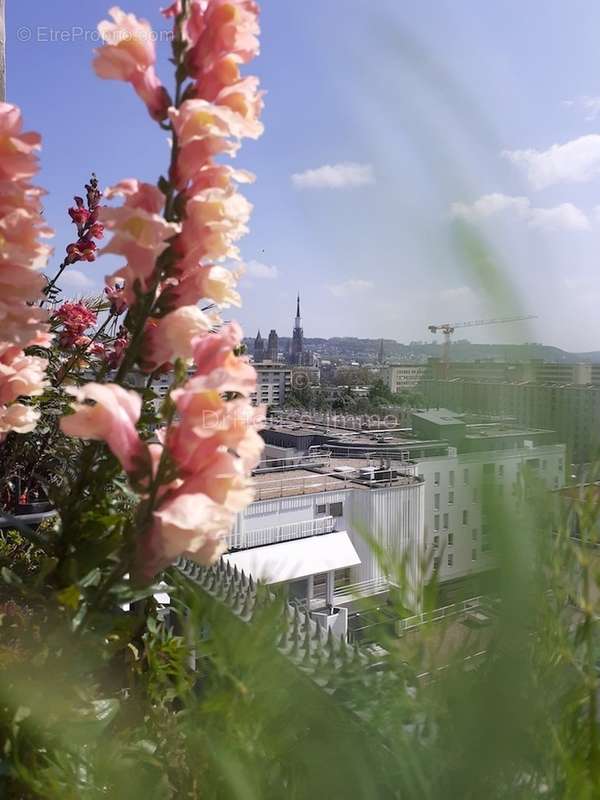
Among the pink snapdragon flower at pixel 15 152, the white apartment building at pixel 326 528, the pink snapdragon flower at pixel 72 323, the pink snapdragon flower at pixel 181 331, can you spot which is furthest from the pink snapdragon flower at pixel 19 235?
the pink snapdragon flower at pixel 72 323

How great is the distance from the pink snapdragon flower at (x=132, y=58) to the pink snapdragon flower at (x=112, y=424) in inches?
7.9

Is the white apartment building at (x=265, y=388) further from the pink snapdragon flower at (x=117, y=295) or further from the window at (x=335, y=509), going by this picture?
the window at (x=335, y=509)

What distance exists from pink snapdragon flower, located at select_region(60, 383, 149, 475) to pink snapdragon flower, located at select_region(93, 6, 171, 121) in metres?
0.20

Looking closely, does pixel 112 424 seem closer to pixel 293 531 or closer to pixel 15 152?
pixel 15 152

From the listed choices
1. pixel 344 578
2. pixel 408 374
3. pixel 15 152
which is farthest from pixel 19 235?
pixel 344 578

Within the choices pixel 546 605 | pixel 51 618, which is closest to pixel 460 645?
pixel 546 605

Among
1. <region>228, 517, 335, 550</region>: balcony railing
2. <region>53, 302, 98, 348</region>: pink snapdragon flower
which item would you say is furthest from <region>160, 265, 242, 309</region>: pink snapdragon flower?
<region>228, 517, 335, 550</region>: balcony railing

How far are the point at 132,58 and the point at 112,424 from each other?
24 cm

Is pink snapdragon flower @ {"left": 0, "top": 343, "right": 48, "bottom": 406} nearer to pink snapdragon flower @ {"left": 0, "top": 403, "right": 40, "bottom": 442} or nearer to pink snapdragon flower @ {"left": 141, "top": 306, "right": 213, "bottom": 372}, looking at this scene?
pink snapdragon flower @ {"left": 0, "top": 403, "right": 40, "bottom": 442}

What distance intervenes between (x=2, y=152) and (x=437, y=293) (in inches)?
13.1

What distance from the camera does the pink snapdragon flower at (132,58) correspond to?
1.31ft

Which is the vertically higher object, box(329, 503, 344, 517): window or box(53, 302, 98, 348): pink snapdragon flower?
box(53, 302, 98, 348): pink snapdragon flower

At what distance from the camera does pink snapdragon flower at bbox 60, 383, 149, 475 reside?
1.09ft

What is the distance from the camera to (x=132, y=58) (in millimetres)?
403
